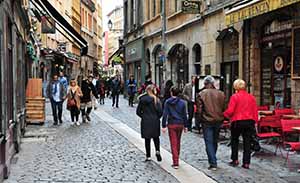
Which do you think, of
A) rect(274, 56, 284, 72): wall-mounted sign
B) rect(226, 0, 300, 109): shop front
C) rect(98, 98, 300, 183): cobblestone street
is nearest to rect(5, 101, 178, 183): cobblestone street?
rect(98, 98, 300, 183): cobblestone street

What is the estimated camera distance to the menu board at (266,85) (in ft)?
57.3

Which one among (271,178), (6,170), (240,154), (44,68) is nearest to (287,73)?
(240,154)

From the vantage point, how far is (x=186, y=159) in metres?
11.9

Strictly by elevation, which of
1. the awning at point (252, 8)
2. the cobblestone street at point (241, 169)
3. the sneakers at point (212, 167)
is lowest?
the cobblestone street at point (241, 169)

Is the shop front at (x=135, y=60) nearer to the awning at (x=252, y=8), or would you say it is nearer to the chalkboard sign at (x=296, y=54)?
the awning at (x=252, y=8)

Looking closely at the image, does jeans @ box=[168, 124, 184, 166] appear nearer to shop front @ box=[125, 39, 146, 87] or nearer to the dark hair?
the dark hair

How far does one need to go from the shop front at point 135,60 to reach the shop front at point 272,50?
2048 centimetres

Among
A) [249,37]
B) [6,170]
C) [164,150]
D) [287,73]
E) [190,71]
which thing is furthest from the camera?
[190,71]

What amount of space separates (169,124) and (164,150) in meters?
2.37

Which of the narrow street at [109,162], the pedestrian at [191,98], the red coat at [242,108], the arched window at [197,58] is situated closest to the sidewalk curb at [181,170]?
the narrow street at [109,162]

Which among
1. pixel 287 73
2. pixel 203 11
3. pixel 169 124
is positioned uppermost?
pixel 203 11

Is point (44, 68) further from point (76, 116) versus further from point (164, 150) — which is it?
point (164, 150)

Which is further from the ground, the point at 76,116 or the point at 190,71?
the point at 190,71

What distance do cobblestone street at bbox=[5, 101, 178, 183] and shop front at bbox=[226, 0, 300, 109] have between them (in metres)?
4.75
